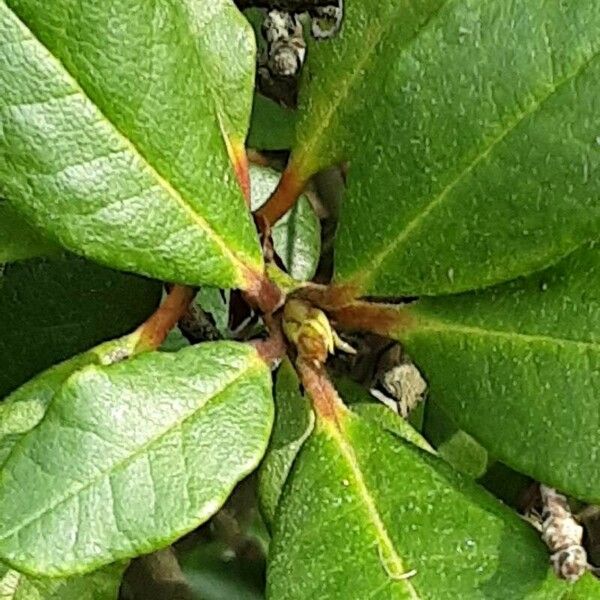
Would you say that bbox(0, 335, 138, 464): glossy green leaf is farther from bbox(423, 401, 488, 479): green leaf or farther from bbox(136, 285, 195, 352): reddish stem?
bbox(423, 401, 488, 479): green leaf

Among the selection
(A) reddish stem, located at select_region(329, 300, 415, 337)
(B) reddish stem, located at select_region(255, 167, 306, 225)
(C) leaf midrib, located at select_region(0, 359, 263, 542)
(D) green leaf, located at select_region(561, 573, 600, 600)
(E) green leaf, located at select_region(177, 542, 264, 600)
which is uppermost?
(B) reddish stem, located at select_region(255, 167, 306, 225)

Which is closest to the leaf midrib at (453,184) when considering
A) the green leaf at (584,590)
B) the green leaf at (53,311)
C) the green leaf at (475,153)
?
the green leaf at (475,153)

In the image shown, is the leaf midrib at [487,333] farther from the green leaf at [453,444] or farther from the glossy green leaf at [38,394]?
the green leaf at [453,444]

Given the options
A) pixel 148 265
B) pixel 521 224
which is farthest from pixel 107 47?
pixel 521 224

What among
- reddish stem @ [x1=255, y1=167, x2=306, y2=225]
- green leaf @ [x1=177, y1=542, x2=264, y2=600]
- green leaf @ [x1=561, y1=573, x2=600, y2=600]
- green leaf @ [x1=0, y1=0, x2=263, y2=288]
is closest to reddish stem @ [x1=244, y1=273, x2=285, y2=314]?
green leaf @ [x1=0, y1=0, x2=263, y2=288]

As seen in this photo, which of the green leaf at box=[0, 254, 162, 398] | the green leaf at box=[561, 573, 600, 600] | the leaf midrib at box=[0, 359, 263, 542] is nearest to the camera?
the leaf midrib at box=[0, 359, 263, 542]

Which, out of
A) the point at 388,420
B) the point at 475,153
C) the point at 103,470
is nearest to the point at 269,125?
the point at 388,420

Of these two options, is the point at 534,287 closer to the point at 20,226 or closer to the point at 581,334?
the point at 581,334

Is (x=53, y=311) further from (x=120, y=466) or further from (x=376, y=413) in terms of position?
(x=120, y=466)

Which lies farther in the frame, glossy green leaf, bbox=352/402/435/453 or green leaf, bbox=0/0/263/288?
glossy green leaf, bbox=352/402/435/453
